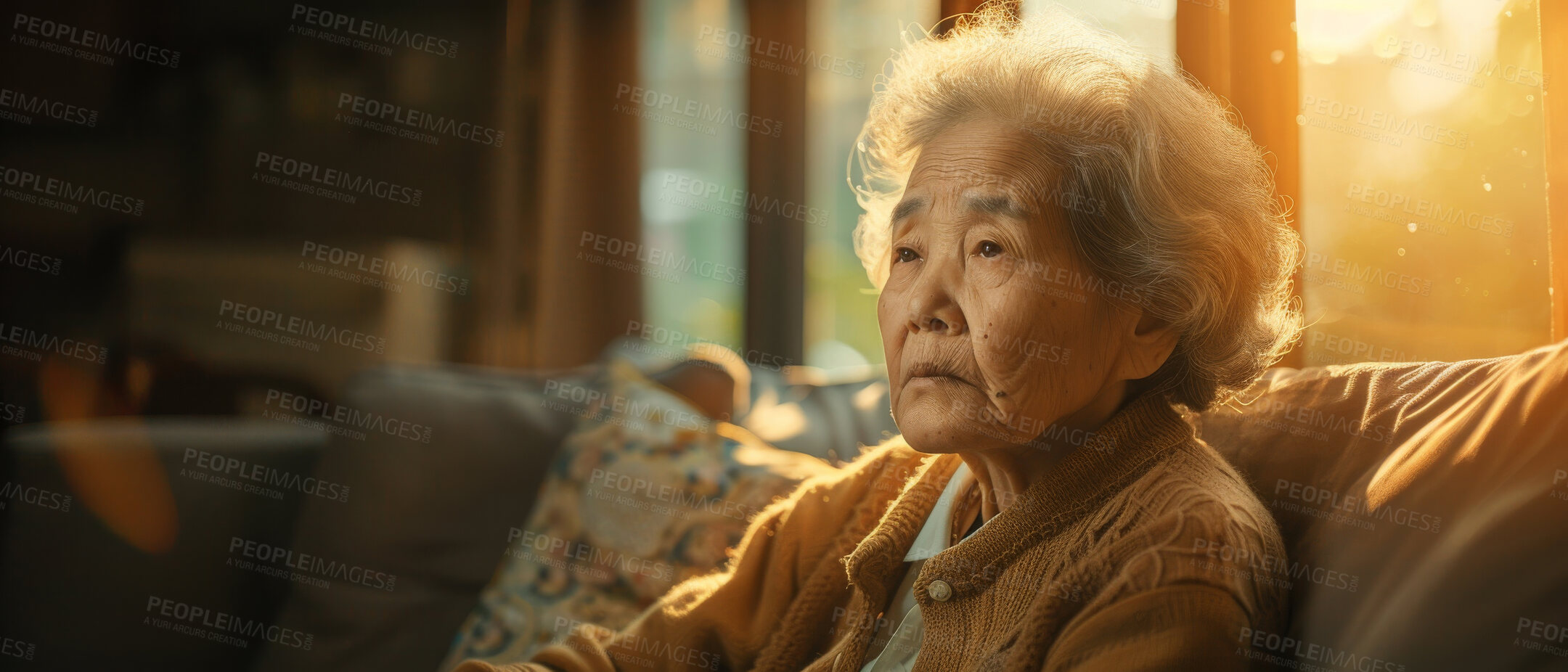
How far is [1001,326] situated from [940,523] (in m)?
0.30

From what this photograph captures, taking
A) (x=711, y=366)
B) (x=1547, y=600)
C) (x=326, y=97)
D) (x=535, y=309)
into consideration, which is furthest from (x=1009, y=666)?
(x=326, y=97)

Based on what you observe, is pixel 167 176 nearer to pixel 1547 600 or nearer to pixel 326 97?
pixel 326 97

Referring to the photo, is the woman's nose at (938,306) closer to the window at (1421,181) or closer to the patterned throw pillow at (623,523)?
the patterned throw pillow at (623,523)

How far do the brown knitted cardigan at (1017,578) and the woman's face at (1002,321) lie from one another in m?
0.06

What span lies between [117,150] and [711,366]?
9.26 feet

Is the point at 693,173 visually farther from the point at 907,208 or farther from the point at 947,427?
the point at 947,427

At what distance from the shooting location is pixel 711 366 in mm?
1766

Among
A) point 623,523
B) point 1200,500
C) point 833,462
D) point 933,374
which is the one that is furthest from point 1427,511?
point 623,523

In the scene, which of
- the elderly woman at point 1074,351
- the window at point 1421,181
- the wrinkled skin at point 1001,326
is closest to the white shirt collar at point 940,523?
the elderly woman at point 1074,351

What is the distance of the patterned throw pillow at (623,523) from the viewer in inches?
53.7

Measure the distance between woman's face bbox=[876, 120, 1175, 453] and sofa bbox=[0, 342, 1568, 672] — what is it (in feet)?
0.64

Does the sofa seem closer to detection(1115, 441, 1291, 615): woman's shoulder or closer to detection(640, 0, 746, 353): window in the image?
detection(1115, 441, 1291, 615): woman's shoulder

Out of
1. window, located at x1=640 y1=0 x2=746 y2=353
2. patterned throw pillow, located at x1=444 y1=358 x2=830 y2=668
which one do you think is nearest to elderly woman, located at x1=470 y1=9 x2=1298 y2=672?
patterned throw pillow, located at x1=444 y1=358 x2=830 y2=668

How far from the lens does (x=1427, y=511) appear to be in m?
0.69
